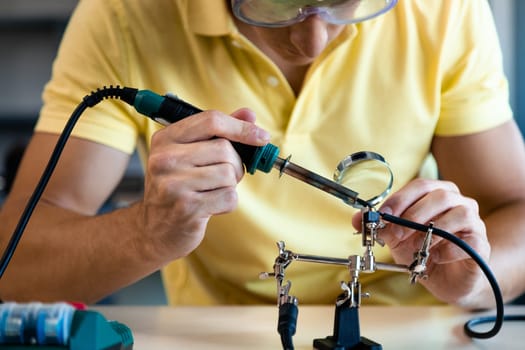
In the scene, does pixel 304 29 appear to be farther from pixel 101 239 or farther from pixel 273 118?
pixel 101 239

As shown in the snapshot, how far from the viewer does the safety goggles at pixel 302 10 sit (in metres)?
0.98

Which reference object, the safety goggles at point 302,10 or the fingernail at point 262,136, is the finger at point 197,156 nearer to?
the fingernail at point 262,136

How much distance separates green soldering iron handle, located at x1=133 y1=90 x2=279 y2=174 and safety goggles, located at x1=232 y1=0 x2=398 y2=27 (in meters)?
0.22

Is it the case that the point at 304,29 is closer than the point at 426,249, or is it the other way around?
the point at 426,249

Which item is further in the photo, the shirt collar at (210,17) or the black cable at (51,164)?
the shirt collar at (210,17)

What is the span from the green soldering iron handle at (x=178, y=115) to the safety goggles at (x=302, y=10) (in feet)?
0.71

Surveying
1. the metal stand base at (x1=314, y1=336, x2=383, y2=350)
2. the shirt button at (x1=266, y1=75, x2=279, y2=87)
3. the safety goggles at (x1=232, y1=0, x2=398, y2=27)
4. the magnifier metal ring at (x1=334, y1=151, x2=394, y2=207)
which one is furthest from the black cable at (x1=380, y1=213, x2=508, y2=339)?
the shirt button at (x1=266, y1=75, x2=279, y2=87)

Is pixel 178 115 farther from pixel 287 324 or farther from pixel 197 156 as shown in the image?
pixel 287 324

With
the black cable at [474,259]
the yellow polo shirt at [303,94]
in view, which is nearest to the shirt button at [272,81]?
the yellow polo shirt at [303,94]

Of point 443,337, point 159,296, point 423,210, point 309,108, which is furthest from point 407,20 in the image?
point 159,296

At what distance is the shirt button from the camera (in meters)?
1.20

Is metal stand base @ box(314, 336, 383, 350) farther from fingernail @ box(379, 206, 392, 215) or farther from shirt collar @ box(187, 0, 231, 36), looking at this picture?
shirt collar @ box(187, 0, 231, 36)

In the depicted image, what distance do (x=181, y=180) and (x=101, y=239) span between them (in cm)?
28

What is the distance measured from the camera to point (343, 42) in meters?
1.19
